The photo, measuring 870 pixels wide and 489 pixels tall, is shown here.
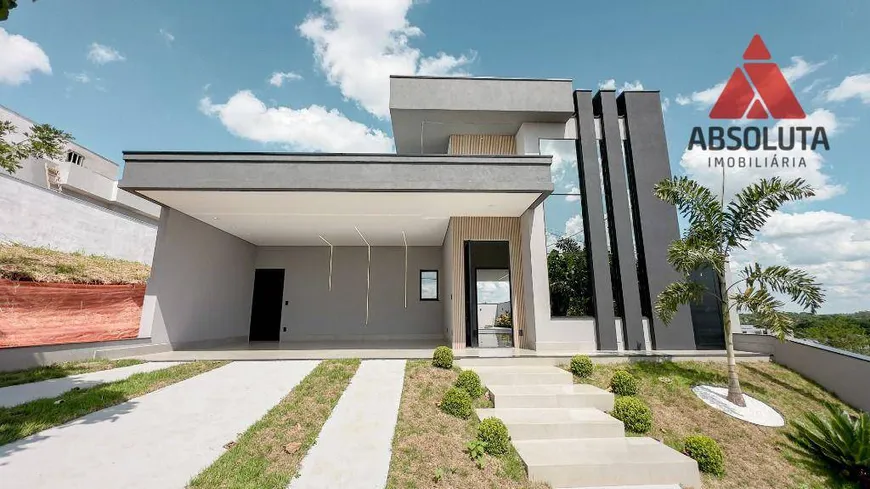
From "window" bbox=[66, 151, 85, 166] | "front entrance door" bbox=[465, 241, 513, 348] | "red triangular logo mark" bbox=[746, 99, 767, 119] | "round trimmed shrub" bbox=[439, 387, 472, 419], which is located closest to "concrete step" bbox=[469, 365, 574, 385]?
"round trimmed shrub" bbox=[439, 387, 472, 419]

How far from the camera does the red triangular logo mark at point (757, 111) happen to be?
756cm

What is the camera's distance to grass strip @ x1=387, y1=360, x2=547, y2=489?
117 inches

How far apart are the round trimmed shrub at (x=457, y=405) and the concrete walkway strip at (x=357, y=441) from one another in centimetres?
64

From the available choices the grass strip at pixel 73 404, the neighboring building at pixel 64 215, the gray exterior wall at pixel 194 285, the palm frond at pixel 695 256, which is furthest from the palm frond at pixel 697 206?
the neighboring building at pixel 64 215

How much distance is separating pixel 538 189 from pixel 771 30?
628cm

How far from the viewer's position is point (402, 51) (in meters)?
9.05

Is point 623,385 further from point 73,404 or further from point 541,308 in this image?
point 73,404

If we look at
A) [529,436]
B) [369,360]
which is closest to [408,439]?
[529,436]

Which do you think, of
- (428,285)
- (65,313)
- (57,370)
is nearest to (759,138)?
(428,285)

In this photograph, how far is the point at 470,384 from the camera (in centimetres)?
490

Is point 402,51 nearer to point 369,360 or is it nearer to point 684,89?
point 684,89

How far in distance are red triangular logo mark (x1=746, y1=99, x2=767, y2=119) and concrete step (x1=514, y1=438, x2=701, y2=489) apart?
782 cm

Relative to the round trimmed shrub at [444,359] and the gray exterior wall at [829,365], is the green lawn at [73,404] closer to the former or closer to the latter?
the round trimmed shrub at [444,359]

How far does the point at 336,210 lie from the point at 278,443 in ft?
16.5
